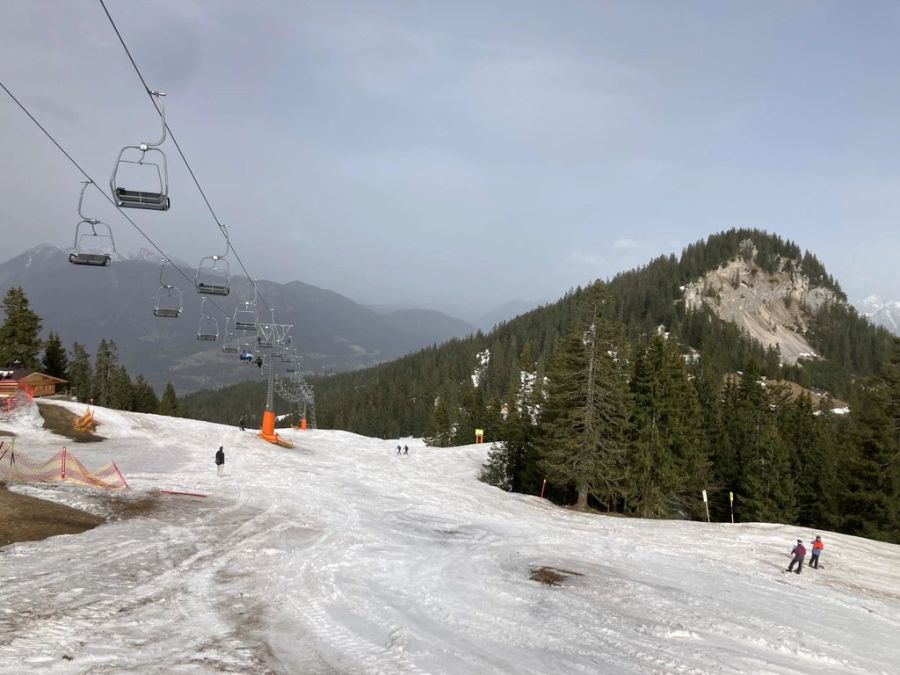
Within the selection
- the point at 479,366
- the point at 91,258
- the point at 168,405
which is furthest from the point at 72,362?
the point at 479,366

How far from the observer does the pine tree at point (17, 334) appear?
69000 mm

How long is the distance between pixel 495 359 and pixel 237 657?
532 ft

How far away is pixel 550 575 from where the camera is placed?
19031mm

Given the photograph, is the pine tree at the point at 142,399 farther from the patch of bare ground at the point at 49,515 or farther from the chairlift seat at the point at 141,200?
the chairlift seat at the point at 141,200

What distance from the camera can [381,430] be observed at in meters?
139

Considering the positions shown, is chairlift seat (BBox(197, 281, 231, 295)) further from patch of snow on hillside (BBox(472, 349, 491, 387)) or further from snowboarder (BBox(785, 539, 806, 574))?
patch of snow on hillside (BBox(472, 349, 491, 387))

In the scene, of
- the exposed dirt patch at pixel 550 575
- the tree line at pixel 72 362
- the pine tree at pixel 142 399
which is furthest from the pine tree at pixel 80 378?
the exposed dirt patch at pixel 550 575

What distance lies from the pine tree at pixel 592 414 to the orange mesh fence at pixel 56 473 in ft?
91.2

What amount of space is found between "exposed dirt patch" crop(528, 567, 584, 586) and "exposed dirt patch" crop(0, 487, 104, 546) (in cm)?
1512

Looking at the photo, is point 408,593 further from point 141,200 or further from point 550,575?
point 141,200

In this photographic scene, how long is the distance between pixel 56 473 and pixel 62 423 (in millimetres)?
19180

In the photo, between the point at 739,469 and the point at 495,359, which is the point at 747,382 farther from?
the point at 495,359

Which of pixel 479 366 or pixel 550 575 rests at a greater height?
pixel 479 366

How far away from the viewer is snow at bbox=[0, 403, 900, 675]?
35.7 ft
